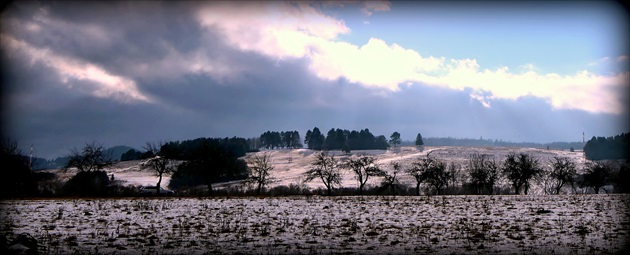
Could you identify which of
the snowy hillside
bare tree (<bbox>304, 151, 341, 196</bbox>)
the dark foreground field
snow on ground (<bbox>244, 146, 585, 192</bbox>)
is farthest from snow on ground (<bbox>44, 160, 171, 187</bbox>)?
the dark foreground field

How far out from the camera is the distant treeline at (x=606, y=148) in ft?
409

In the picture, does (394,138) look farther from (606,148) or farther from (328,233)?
(328,233)

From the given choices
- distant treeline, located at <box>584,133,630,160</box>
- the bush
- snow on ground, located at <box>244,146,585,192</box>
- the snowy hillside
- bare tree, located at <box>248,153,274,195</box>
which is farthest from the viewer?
distant treeline, located at <box>584,133,630,160</box>

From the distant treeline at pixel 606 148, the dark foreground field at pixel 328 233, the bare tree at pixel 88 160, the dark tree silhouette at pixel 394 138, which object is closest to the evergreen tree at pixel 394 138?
the dark tree silhouette at pixel 394 138

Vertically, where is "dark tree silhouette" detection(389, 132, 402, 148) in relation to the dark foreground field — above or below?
above

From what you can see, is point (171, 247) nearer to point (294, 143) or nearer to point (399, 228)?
point (399, 228)

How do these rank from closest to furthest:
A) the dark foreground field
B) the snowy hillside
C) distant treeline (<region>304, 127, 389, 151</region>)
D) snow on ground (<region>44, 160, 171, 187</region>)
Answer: the dark foreground field < snow on ground (<region>44, 160, 171, 187</region>) < the snowy hillside < distant treeline (<region>304, 127, 389, 151</region>)

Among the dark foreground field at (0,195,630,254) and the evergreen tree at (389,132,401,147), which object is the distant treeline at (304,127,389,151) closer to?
the evergreen tree at (389,132,401,147)

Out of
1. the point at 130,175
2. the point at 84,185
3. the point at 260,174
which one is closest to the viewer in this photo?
the point at 84,185

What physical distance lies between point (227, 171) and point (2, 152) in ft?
100

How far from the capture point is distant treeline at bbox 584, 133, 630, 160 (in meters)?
125

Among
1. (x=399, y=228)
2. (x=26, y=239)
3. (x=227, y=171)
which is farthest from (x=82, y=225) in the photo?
(x=227, y=171)

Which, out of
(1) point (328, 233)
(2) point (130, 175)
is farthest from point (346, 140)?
(1) point (328, 233)

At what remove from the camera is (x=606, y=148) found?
13225cm
